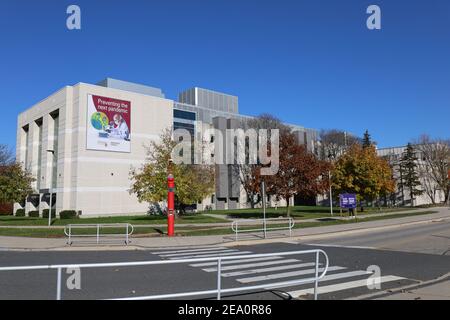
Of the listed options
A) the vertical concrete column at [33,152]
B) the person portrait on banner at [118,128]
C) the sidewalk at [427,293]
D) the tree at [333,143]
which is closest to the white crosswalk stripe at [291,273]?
the sidewalk at [427,293]

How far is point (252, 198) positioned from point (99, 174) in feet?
105

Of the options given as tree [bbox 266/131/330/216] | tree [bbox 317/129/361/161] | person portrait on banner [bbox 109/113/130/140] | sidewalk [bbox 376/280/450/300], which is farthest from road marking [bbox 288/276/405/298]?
tree [bbox 317/129/361/161]

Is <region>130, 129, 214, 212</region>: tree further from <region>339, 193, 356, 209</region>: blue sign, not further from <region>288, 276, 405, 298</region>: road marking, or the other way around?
<region>288, 276, 405, 298</region>: road marking

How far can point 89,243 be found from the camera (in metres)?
19.4

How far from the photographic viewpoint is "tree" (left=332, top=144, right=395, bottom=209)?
1654 inches

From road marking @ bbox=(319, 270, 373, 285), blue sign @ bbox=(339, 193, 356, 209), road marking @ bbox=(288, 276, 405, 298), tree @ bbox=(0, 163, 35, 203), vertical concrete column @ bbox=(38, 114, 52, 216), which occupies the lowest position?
road marking @ bbox=(319, 270, 373, 285)

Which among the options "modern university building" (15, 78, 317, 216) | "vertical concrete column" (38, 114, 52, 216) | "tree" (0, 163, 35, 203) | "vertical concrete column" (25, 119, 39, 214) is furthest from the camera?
"vertical concrete column" (25, 119, 39, 214)

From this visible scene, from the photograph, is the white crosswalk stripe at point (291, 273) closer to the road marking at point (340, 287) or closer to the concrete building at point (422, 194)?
the road marking at point (340, 287)

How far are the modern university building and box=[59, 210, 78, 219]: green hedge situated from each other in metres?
1.58

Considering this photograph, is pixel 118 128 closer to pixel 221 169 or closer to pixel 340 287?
pixel 221 169

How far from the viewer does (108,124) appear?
168 feet

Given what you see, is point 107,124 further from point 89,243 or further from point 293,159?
point 89,243
